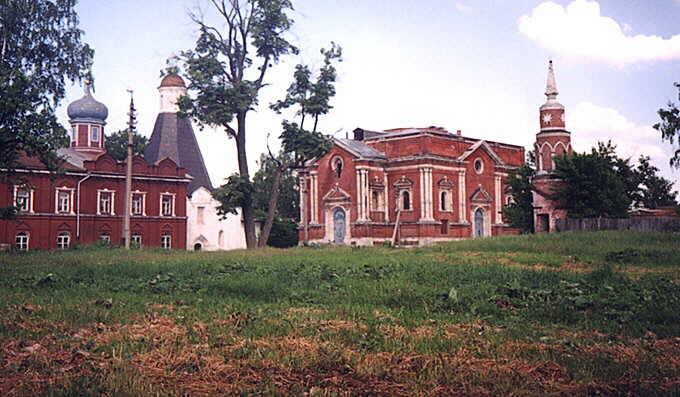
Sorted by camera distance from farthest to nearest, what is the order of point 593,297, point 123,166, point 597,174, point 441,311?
point 123,166, point 597,174, point 593,297, point 441,311

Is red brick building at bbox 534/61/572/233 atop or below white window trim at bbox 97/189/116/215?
atop

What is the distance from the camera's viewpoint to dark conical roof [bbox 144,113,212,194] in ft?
181

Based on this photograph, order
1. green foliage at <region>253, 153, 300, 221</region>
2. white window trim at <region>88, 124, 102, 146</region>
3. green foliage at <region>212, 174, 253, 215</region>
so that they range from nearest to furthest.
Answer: green foliage at <region>212, 174, 253, 215</region>
white window trim at <region>88, 124, 102, 146</region>
green foliage at <region>253, 153, 300, 221</region>

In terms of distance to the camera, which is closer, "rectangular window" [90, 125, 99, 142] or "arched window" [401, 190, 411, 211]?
"arched window" [401, 190, 411, 211]

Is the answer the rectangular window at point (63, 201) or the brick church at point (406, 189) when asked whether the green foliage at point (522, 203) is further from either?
the rectangular window at point (63, 201)

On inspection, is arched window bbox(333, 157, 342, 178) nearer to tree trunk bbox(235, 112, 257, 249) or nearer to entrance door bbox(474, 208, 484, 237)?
entrance door bbox(474, 208, 484, 237)

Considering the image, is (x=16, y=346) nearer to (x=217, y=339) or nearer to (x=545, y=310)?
(x=217, y=339)

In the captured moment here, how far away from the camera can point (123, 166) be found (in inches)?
1832

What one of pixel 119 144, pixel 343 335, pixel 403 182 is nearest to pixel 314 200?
pixel 403 182

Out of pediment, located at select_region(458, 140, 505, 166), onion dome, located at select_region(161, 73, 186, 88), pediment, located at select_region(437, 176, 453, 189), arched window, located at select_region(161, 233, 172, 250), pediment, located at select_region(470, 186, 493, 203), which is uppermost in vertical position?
onion dome, located at select_region(161, 73, 186, 88)

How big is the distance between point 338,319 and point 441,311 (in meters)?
1.62

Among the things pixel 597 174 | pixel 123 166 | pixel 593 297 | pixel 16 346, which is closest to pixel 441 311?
pixel 593 297

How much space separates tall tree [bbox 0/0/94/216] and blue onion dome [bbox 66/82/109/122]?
20656 mm

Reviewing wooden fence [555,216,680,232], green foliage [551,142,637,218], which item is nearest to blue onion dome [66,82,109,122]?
green foliage [551,142,637,218]
